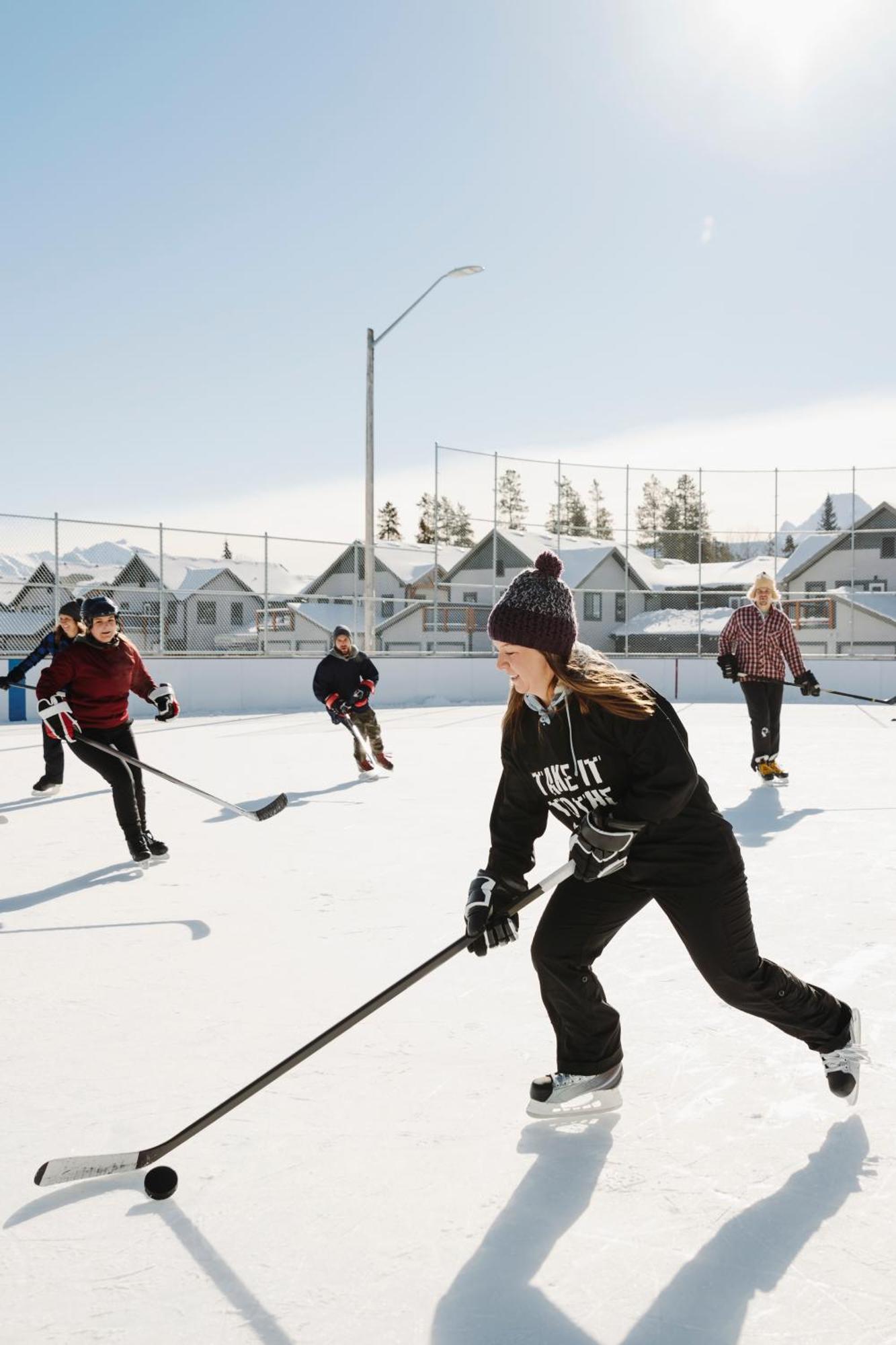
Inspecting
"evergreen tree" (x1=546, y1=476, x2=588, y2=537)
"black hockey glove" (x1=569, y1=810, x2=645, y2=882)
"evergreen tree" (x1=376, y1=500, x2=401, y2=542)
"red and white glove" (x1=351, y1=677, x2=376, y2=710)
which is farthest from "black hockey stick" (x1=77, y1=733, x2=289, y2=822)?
"evergreen tree" (x1=376, y1=500, x2=401, y2=542)

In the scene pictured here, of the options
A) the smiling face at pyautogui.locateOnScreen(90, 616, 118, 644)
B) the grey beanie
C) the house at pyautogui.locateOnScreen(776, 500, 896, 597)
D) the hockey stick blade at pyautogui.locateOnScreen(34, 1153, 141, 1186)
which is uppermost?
the house at pyautogui.locateOnScreen(776, 500, 896, 597)

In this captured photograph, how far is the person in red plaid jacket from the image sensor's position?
25.4 ft

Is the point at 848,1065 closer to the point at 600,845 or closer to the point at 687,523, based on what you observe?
the point at 600,845

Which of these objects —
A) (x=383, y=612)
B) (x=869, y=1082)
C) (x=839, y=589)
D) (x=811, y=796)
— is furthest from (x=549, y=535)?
(x=869, y=1082)

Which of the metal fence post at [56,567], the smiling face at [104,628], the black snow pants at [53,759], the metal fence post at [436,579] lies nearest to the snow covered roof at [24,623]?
the metal fence post at [56,567]

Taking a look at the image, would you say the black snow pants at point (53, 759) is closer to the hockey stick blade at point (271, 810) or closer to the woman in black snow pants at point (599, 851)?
the hockey stick blade at point (271, 810)

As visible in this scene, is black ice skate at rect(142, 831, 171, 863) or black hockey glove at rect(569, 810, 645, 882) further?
black ice skate at rect(142, 831, 171, 863)

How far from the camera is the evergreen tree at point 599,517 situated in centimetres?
2065

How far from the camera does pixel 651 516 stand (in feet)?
68.3

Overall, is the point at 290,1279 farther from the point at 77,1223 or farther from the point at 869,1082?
the point at 869,1082

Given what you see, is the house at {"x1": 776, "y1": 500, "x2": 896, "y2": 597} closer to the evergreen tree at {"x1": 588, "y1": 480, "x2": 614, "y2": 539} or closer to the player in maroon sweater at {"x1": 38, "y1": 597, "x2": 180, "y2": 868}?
the evergreen tree at {"x1": 588, "y1": 480, "x2": 614, "y2": 539}

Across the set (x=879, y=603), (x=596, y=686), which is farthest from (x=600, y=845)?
(x=879, y=603)

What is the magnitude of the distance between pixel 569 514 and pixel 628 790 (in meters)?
19.0

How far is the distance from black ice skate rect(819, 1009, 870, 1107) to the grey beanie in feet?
3.85
